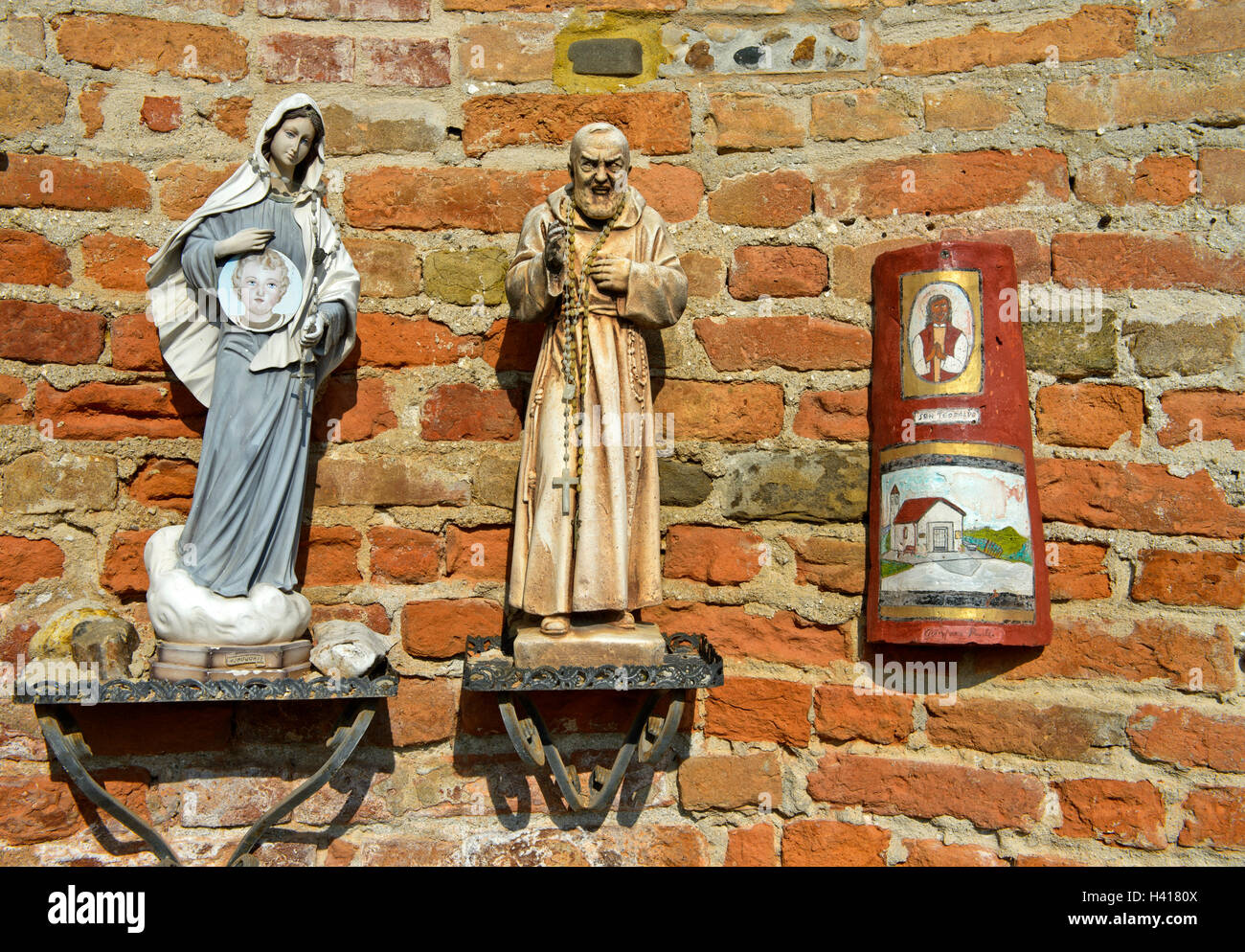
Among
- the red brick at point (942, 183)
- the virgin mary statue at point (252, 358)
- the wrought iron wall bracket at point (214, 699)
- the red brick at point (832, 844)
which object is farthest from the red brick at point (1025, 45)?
the wrought iron wall bracket at point (214, 699)

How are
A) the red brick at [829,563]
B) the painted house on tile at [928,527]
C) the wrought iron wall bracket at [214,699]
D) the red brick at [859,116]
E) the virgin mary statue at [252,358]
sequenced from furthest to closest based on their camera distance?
the red brick at [859,116]
the red brick at [829,563]
the painted house on tile at [928,527]
the virgin mary statue at [252,358]
the wrought iron wall bracket at [214,699]

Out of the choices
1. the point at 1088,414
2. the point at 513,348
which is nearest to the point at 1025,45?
the point at 1088,414

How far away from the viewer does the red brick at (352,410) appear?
2.91 metres

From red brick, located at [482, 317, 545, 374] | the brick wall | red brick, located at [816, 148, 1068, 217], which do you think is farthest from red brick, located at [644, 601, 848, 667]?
red brick, located at [816, 148, 1068, 217]

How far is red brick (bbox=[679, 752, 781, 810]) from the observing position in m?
2.86

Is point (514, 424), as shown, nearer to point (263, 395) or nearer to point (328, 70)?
point (263, 395)

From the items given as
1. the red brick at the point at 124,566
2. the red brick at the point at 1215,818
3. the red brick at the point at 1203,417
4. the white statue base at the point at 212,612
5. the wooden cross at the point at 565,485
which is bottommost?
the red brick at the point at 1215,818

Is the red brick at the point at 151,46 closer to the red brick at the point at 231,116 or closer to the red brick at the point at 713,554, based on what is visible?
the red brick at the point at 231,116

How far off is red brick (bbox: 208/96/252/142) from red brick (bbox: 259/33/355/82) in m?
0.10

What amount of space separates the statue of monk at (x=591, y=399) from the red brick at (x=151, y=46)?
95cm

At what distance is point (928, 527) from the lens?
2691 millimetres

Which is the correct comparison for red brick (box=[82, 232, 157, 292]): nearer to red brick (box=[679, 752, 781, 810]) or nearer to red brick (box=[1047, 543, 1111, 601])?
red brick (box=[679, 752, 781, 810])

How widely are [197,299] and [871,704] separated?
1.87 metres

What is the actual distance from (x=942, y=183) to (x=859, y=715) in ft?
4.44
